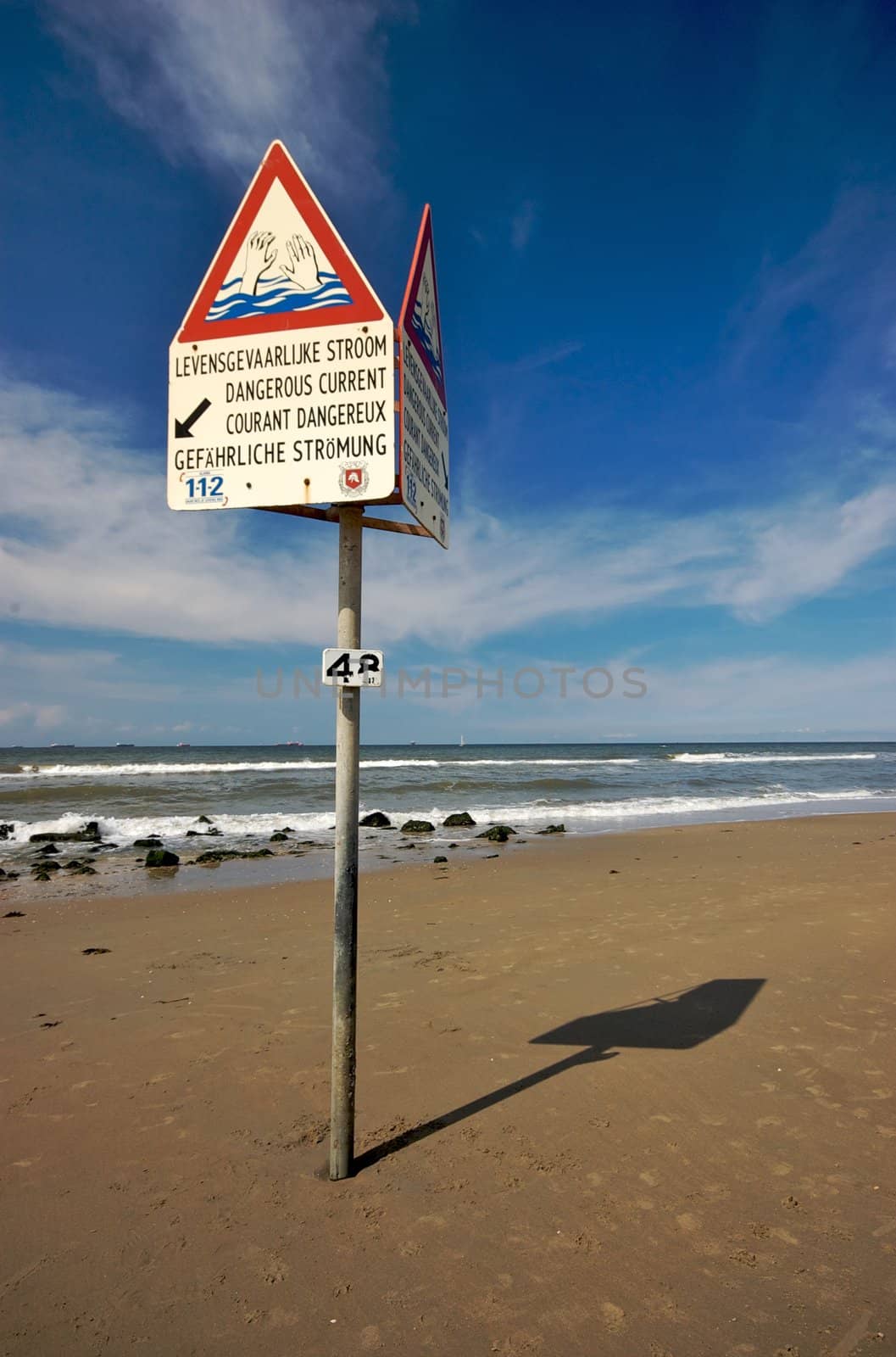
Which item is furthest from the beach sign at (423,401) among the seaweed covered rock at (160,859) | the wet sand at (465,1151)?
the seaweed covered rock at (160,859)

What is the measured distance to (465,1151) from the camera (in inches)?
142

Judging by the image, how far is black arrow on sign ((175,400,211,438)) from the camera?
322 centimetres

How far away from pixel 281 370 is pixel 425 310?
0.86 m

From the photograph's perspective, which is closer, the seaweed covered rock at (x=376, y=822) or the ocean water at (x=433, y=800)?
the seaweed covered rock at (x=376, y=822)

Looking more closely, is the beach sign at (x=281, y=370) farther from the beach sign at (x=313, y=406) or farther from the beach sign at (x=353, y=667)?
the beach sign at (x=353, y=667)

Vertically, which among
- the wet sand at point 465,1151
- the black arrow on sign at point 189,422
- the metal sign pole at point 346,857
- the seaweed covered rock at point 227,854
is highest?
the black arrow on sign at point 189,422

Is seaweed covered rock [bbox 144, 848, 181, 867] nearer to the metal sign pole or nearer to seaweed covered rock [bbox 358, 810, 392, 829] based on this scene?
seaweed covered rock [bbox 358, 810, 392, 829]

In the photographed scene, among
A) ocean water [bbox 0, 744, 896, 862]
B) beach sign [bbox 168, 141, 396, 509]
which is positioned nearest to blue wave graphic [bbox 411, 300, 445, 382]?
beach sign [bbox 168, 141, 396, 509]

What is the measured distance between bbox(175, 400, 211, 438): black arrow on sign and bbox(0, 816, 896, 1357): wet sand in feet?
11.2

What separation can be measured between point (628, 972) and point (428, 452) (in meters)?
4.99

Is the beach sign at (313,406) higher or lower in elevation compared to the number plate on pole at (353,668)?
higher

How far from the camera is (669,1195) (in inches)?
127

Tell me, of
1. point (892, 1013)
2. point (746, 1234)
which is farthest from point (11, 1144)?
point (892, 1013)

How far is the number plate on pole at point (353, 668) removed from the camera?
314 centimetres
